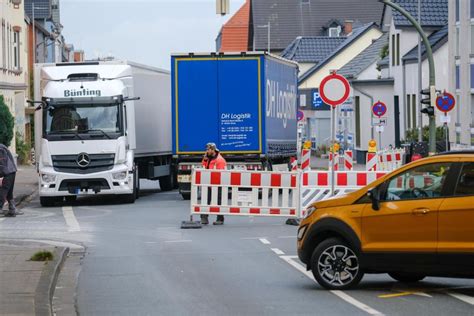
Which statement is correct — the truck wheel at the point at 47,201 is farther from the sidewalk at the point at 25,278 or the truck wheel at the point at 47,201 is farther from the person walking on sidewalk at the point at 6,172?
the sidewalk at the point at 25,278

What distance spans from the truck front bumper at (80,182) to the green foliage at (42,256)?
1296 centimetres

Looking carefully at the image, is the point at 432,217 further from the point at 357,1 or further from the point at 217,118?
the point at 357,1

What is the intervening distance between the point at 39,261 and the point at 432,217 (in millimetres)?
5867

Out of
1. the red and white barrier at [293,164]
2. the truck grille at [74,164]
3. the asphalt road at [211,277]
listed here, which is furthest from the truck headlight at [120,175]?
the red and white barrier at [293,164]

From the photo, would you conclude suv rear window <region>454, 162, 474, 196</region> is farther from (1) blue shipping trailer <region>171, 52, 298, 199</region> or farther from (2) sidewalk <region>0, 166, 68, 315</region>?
(1) blue shipping trailer <region>171, 52, 298, 199</region>

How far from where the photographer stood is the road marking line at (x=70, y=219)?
74.3 feet

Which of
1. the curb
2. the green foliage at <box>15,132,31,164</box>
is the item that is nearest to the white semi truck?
the curb

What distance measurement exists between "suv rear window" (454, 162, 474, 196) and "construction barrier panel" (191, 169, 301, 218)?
1079cm

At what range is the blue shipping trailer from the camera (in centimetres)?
2966

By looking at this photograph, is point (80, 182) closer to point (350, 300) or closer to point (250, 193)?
point (250, 193)

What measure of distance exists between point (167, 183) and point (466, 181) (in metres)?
25.7

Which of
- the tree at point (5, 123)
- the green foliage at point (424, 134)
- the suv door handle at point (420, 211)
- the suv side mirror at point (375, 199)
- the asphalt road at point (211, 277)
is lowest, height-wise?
the asphalt road at point (211, 277)

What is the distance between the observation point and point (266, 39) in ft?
368

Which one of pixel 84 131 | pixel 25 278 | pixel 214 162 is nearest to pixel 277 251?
pixel 25 278
